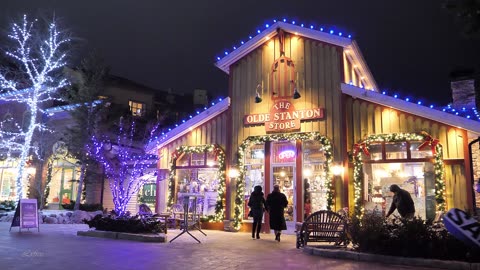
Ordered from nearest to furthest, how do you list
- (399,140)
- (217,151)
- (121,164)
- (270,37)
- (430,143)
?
(430,143), (399,140), (270,37), (217,151), (121,164)

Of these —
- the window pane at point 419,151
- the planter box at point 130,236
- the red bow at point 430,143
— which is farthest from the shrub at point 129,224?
the red bow at point 430,143

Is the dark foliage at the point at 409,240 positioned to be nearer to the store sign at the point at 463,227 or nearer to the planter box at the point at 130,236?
the store sign at the point at 463,227

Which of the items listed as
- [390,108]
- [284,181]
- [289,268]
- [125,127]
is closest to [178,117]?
[125,127]

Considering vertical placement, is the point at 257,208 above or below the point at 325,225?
above

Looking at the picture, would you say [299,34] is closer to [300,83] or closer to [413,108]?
[300,83]

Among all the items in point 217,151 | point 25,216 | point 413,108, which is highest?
point 413,108

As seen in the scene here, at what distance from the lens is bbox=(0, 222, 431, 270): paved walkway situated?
741 centimetres

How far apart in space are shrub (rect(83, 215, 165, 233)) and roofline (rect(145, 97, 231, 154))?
517 centimetres

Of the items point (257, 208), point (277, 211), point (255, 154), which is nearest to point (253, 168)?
point (255, 154)

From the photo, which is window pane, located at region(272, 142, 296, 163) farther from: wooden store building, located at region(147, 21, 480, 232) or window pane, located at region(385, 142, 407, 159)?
window pane, located at region(385, 142, 407, 159)

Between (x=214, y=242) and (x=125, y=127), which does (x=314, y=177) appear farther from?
(x=125, y=127)

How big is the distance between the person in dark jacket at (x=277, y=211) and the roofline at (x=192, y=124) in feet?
16.4

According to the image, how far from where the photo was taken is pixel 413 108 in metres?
12.9

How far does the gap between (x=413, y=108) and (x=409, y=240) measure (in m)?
5.90
